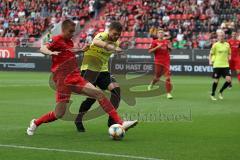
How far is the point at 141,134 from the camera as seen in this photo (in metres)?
12.2

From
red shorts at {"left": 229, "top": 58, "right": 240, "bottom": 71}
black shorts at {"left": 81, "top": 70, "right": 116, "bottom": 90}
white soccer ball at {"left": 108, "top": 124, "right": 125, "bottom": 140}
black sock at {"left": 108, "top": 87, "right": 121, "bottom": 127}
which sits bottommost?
red shorts at {"left": 229, "top": 58, "right": 240, "bottom": 71}

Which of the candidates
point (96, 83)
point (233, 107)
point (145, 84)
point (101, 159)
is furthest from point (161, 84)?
point (101, 159)

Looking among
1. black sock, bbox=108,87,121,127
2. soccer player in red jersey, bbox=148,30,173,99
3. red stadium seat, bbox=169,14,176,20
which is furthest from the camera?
red stadium seat, bbox=169,14,176,20

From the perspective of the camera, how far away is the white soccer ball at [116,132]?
11.2 meters

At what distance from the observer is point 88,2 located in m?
50.3

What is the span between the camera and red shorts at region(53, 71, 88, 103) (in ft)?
38.3

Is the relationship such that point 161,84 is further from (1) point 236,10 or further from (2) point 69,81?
(1) point 236,10

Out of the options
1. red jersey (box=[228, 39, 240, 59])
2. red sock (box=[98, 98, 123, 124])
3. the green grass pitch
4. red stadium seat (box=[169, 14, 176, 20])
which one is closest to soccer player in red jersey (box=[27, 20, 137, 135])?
red sock (box=[98, 98, 123, 124])

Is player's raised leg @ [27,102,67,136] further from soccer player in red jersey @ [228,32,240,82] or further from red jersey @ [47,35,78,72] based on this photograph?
soccer player in red jersey @ [228,32,240,82]

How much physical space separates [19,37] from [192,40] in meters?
15.3

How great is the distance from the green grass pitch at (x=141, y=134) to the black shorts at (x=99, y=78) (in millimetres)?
934

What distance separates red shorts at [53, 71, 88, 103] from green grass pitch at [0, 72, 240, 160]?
77 cm

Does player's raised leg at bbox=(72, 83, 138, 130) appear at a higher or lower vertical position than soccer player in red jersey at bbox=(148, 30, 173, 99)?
higher

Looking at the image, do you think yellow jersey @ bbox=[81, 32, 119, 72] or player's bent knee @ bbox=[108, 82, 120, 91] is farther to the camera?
yellow jersey @ bbox=[81, 32, 119, 72]
